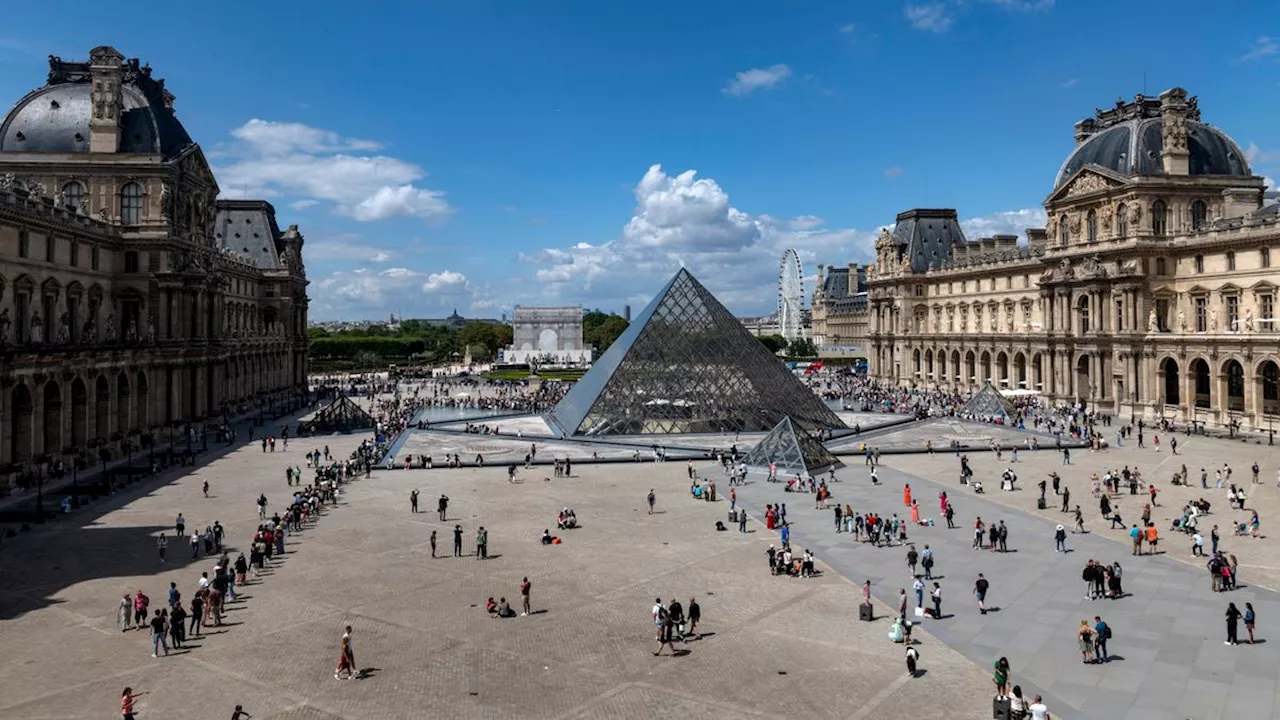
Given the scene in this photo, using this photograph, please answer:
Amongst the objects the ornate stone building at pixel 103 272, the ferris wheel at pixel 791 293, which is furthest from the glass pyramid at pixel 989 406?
the ferris wheel at pixel 791 293

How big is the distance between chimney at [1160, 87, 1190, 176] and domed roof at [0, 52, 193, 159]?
5416 centimetres

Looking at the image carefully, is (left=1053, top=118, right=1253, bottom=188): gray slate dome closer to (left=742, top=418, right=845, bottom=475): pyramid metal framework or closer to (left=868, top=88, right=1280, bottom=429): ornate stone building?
(left=868, top=88, right=1280, bottom=429): ornate stone building

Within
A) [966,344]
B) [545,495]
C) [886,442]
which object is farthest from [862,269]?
Answer: [545,495]

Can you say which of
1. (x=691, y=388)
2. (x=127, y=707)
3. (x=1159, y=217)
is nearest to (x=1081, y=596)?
(x=127, y=707)

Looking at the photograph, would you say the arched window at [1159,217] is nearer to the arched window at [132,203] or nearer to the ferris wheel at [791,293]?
the arched window at [132,203]

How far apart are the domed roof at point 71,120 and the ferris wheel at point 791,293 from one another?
144011 mm

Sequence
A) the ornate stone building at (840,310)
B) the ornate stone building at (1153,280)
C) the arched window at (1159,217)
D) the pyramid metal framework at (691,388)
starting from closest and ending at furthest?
the pyramid metal framework at (691,388), the ornate stone building at (1153,280), the arched window at (1159,217), the ornate stone building at (840,310)

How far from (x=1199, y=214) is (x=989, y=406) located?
1674 centimetres

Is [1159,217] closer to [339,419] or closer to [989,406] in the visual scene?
[989,406]

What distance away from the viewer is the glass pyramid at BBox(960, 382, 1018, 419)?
48688 millimetres

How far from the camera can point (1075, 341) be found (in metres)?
55.0

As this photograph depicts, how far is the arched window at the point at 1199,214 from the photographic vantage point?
50.0 meters

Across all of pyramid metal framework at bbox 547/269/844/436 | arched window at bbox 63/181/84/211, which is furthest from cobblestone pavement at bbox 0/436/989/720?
arched window at bbox 63/181/84/211

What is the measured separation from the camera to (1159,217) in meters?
50.1
